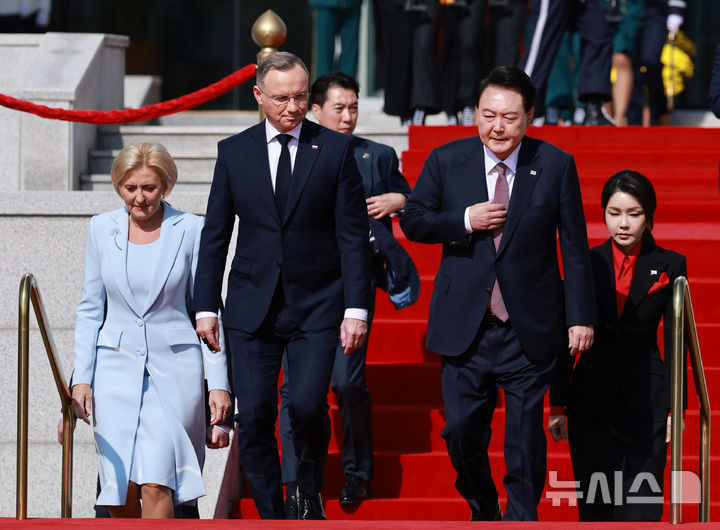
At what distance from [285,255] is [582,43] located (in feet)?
20.3

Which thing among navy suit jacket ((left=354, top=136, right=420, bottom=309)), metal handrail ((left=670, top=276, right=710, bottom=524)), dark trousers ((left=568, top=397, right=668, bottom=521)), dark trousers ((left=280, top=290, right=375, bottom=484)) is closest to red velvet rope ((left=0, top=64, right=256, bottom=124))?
navy suit jacket ((left=354, top=136, right=420, bottom=309))

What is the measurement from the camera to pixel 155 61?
55.9 ft

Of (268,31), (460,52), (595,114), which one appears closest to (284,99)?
(268,31)

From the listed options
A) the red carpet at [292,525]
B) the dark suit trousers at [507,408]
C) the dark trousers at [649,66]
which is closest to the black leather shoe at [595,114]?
the dark trousers at [649,66]

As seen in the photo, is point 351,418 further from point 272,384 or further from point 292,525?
point 292,525

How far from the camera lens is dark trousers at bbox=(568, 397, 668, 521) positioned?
579cm

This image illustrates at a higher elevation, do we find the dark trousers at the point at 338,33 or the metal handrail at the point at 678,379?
the dark trousers at the point at 338,33

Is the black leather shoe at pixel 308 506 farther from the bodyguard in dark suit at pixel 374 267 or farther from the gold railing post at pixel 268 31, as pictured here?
the gold railing post at pixel 268 31

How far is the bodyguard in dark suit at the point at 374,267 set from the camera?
21.7ft

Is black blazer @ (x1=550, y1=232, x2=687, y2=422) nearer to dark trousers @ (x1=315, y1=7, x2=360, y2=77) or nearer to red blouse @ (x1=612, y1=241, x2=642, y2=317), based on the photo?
red blouse @ (x1=612, y1=241, x2=642, y2=317)

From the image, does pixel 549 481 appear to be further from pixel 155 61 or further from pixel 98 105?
pixel 155 61

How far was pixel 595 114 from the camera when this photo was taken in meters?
11.2

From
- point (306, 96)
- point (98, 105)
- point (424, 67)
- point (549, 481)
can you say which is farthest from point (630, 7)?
point (306, 96)

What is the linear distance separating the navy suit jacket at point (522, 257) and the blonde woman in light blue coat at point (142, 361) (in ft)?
3.29
